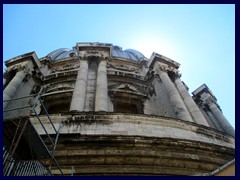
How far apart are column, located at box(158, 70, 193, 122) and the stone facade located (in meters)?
0.06

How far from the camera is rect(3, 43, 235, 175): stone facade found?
31.4 feet

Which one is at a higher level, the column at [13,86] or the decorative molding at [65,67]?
the decorative molding at [65,67]

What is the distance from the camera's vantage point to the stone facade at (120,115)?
9.56 m

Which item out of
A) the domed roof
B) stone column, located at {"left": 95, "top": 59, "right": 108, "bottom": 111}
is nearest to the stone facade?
stone column, located at {"left": 95, "top": 59, "right": 108, "bottom": 111}

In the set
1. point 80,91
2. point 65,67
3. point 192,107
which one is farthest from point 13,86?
point 192,107

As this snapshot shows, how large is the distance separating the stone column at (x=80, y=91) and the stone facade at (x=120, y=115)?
0.06m

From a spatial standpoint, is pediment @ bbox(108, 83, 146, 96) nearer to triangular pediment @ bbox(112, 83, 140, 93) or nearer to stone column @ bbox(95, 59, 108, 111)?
triangular pediment @ bbox(112, 83, 140, 93)

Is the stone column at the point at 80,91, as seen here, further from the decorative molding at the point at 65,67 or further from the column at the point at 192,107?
the column at the point at 192,107

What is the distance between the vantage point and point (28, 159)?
8.96 m

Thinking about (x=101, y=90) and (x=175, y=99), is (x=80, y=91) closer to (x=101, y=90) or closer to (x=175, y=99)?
(x=101, y=90)

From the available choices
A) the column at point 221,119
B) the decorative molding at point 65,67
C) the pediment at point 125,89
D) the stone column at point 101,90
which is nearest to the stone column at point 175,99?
the pediment at point 125,89

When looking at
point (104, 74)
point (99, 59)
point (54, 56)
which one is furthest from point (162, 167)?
point (54, 56)

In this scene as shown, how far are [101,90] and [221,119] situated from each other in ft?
33.2

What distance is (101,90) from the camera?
16.2 meters
